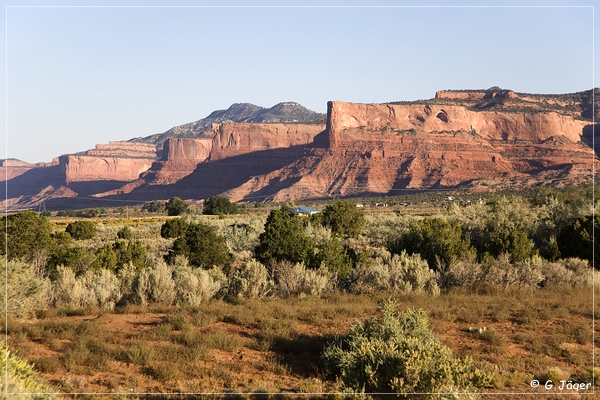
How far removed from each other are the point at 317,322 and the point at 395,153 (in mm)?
136528

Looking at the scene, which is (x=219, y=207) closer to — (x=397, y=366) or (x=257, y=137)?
(x=397, y=366)

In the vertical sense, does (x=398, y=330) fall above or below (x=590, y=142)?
below

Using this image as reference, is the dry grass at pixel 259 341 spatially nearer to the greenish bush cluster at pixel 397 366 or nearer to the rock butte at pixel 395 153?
the greenish bush cluster at pixel 397 366

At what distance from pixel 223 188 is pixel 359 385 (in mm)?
166485

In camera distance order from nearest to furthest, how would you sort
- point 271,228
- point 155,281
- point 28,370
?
1. point 28,370
2. point 155,281
3. point 271,228

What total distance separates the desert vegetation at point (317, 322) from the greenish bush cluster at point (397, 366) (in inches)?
1.0

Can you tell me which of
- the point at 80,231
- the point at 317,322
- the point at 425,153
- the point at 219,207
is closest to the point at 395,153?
the point at 425,153

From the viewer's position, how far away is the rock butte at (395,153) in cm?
13362

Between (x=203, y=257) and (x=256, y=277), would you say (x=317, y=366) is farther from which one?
(x=203, y=257)

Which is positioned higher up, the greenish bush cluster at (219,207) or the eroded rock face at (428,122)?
the eroded rock face at (428,122)

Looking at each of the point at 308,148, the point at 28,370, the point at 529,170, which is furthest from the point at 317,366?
the point at 308,148

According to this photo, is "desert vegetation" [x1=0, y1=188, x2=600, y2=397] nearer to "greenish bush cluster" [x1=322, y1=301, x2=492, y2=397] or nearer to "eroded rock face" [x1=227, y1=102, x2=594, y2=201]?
"greenish bush cluster" [x1=322, y1=301, x2=492, y2=397]

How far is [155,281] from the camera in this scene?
16156 mm

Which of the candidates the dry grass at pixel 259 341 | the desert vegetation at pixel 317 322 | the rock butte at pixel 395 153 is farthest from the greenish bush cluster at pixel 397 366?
the rock butte at pixel 395 153
